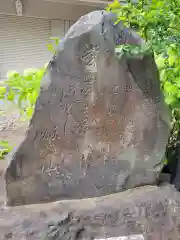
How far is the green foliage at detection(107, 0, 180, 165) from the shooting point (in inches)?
56.7

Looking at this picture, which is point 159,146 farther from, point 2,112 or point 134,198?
point 2,112

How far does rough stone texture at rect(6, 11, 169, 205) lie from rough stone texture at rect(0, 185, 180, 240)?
0.22 ft

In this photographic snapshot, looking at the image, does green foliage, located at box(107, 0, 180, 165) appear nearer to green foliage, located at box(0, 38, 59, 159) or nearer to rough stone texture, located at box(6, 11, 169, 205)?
rough stone texture, located at box(6, 11, 169, 205)

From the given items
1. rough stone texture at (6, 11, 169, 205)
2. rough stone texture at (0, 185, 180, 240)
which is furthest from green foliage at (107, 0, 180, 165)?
rough stone texture at (0, 185, 180, 240)

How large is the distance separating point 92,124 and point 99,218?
439 millimetres

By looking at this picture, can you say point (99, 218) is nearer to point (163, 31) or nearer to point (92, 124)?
point (92, 124)

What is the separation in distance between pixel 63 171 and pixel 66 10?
5.11 metres

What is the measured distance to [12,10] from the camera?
18.2 ft

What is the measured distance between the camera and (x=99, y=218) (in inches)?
48.6

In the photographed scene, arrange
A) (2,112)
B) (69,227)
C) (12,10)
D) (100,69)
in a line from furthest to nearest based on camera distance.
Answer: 1. (12,10)
2. (2,112)
3. (100,69)
4. (69,227)

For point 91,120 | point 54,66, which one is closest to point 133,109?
point 91,120

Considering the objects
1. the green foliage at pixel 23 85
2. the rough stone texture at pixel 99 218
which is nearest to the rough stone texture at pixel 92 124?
the rough stone texture at pixel 99 218

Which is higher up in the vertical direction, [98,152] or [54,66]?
[54,66]

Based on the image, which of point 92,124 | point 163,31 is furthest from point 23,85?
point 163,31
